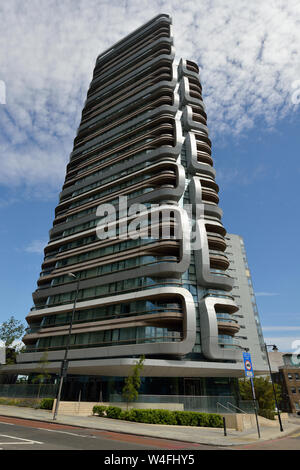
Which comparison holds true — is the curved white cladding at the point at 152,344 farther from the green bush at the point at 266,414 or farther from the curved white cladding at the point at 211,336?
the green bush at the point at 266,414

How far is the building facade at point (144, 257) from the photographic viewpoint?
34125mm

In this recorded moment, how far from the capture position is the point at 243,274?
81250mm

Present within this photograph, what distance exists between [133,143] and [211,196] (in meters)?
18.0

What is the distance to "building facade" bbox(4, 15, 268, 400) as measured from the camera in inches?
1344

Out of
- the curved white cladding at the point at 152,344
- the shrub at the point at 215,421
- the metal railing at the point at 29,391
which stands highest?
the curved white cladding at the point at 152,344

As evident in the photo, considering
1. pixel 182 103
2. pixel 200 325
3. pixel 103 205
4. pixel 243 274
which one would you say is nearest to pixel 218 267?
pixel 200 325

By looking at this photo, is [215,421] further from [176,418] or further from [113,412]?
[113,412]

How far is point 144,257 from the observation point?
3909 cm

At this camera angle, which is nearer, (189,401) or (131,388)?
(131,388)

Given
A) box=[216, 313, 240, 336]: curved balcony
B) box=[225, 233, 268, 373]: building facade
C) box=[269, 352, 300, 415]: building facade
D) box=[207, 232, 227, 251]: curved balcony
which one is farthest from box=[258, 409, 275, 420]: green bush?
box=[269, 352, 300, 415]: building facade

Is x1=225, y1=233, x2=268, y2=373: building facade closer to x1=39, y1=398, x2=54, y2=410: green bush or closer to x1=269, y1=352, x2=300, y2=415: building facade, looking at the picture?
x1=269, y1=352, x2=300, y2=415: building facade
